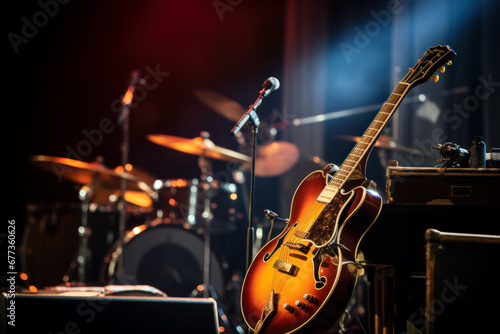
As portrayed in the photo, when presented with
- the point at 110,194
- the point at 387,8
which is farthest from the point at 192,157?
the point at 387,8

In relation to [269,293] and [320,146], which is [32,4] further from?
[269,293]

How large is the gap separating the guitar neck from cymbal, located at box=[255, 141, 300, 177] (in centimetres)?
250

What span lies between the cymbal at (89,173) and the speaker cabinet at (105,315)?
257cm

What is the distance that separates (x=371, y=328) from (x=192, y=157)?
4.23m

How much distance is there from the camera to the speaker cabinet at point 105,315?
81.4 inches

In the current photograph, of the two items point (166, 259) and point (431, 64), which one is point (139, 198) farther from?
point (431, 64)

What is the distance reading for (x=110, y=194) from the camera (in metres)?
5.44

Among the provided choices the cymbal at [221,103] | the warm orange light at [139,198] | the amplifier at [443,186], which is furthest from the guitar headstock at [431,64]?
the warm orange light at [139,198]

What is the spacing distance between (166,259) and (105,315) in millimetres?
2450

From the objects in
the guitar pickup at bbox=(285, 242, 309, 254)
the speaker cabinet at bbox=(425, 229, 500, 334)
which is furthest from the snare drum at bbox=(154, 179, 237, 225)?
the speaker cabinet at bbox=(425, 229, 500, 334)

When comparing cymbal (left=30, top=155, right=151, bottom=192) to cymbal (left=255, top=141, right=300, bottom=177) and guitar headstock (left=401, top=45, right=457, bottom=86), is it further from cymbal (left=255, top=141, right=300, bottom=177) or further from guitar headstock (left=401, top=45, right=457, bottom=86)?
guitar headstock (left=401, top=45, right=457, bottom=86)

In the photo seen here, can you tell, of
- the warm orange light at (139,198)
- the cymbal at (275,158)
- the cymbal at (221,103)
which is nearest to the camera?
the cymbal at (275,158)

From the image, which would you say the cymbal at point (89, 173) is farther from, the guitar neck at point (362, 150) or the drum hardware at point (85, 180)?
the guitar neck at point (362, 150)

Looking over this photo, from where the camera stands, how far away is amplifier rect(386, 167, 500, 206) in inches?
88.4
